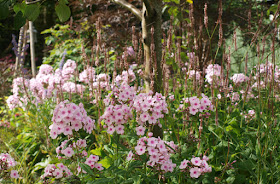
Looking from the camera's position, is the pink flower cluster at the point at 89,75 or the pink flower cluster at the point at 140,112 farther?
the pink flower cluster at the point at 89,75

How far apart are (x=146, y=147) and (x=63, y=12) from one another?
0.76 m

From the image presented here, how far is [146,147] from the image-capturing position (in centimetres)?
135

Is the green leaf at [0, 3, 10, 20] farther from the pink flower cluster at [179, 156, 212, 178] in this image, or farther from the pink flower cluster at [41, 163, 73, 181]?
the pink flower cluster at [179, 156, 212, 178]

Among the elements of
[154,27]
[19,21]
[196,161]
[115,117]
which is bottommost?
[196,161]

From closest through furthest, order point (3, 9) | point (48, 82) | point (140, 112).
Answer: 1. point (3, 9)
2. point (140, 112)
3. point (48, 82)

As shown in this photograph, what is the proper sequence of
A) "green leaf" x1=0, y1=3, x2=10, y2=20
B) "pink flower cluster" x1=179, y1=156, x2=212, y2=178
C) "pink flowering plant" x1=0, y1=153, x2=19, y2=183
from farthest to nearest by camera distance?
1. "pink flowering plant" x1=0, y1=153, x2=19, y2=183
2. "pink flower cluster" x1=179, y1=156, x2=212, y2=178
3. "green leaf" x1=0, y1=3, x2=10, y2=20

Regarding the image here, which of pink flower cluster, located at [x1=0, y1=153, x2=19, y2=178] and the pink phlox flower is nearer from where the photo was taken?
the pink phlox flower

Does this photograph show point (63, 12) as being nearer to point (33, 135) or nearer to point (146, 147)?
point (146, 147)

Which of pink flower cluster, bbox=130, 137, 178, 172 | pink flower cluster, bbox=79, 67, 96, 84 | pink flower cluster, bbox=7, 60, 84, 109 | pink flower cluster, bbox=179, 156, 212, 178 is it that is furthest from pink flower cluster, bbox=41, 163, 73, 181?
pink flower cluster, bbox=7, 60, 84, 109

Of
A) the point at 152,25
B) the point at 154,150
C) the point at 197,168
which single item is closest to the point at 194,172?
the point at 197,168

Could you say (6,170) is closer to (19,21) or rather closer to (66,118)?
(66,118)

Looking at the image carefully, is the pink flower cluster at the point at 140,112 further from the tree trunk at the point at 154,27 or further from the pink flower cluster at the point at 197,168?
the tree trunk at the point at 154,27

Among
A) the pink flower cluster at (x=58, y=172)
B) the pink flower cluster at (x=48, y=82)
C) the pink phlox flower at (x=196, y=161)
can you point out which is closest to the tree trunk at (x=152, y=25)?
the pink phlox flower at (x=196, y=161)

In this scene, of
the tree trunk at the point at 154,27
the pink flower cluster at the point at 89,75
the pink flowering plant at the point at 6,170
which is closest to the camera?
the pink flowering plant at the point at 6,170
